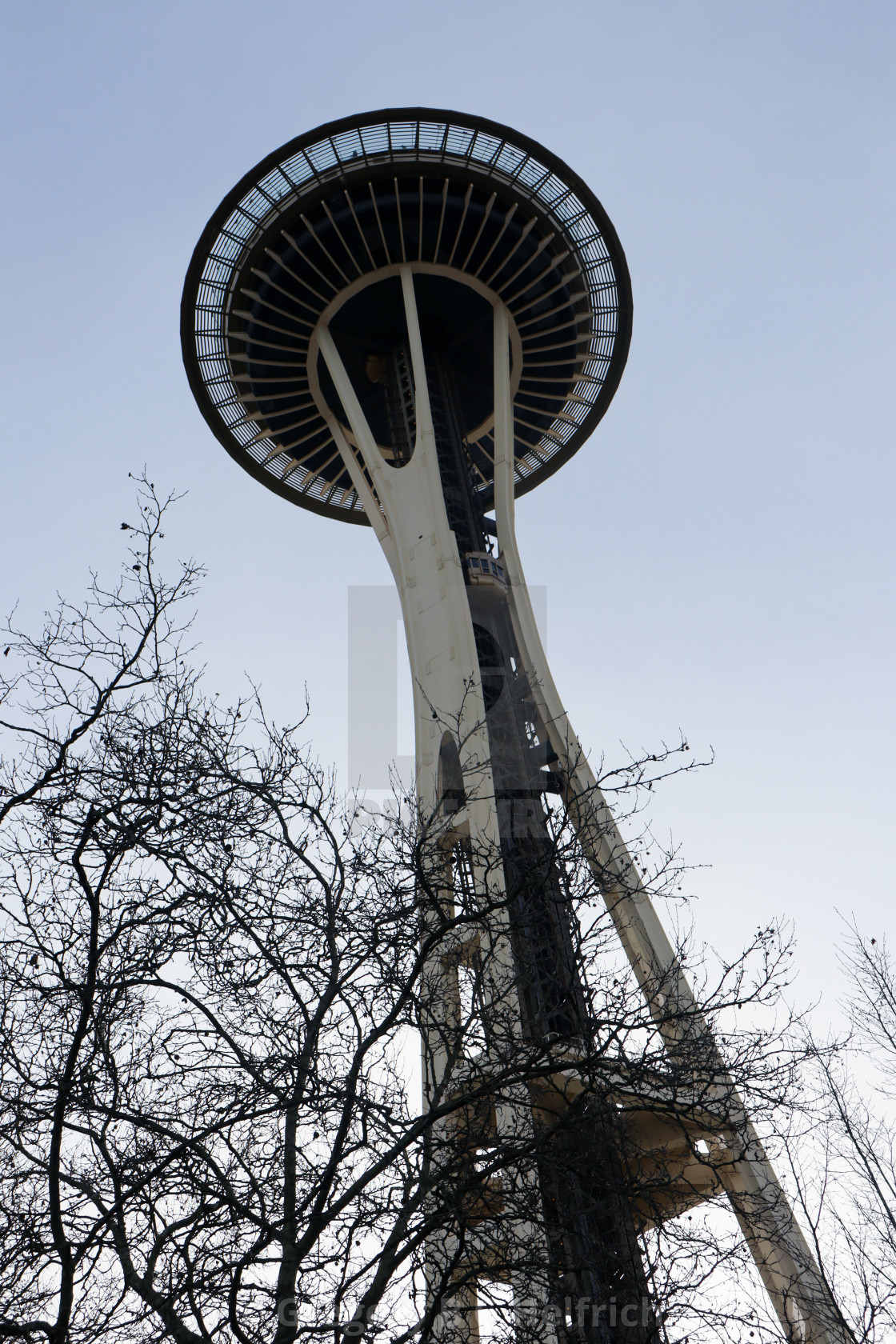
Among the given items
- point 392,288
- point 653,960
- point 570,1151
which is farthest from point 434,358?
point 570,1151

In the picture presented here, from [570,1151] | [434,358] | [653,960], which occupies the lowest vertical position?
[570,1151]

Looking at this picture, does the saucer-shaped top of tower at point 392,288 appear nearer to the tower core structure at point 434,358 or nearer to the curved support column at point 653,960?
the tower core structure at point 434,358

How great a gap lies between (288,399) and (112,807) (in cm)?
2400

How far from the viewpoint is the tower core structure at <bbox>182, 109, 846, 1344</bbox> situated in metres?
21.1

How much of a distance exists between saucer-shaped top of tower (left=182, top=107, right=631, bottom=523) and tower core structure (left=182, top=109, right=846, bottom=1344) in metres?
0.05

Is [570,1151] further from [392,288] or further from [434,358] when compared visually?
[434,358]

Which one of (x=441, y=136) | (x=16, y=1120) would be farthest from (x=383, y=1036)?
(x=441, y=136)

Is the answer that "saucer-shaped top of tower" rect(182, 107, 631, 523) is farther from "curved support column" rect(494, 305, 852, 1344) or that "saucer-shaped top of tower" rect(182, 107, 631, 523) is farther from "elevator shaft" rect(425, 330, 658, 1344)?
"elevator shaft" rect(425, 330, 658, 1344)

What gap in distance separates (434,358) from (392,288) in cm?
214

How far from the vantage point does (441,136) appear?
77.9 feet

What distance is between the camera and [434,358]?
28156 mm

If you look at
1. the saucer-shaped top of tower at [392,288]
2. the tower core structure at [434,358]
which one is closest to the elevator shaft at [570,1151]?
the tower core structure at [434,358]

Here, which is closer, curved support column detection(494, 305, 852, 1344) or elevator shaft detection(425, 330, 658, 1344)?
elevator shaft detection(425, 330, 658, 1344)

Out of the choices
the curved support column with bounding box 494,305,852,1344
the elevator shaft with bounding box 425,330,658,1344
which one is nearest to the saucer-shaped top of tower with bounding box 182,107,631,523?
the curved support column with bounding box 494,305,852,1344
